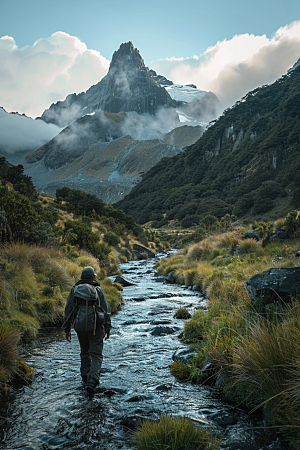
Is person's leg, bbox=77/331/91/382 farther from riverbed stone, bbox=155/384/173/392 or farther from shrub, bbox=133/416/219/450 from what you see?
shrub, bbox=133/416/219/450

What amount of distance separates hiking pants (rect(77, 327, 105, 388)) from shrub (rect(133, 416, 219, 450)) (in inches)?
70.8

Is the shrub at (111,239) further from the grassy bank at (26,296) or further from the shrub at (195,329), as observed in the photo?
the shrub at (195,329)

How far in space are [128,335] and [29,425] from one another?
4706 mm

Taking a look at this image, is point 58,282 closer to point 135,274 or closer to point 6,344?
point 6,344

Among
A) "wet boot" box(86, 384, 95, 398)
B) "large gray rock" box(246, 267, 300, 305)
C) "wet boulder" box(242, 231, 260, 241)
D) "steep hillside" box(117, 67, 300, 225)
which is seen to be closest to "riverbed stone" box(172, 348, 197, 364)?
"large gray rock" box(246, 267, 300, 305)

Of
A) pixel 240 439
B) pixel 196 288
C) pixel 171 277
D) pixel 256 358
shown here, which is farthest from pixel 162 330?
pixel 171 277

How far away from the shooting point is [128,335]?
28.8 feet

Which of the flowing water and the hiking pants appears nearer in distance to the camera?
the flowing water

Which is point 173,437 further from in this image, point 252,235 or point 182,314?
point 252,235

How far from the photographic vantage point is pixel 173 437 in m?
3.46

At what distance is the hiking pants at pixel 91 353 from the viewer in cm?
532

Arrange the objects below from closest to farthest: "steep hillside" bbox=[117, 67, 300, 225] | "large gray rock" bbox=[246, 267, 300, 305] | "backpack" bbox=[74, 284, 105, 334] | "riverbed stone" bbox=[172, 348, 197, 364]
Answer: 1. "backpack" bbox=[74, 284, 105, 334]
2. "large gray rock" bbox=[246, 267, 300, 305]
3. "riverbed stone" bbox=[172, 348, 197, 364]
4. "steep hillside" bbox=[117, 67, 300, 225]

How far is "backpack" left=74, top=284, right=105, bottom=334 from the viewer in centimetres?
518

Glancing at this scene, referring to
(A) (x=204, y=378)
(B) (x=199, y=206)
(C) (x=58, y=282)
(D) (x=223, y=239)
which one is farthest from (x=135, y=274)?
(B) (x=199, y=206)
